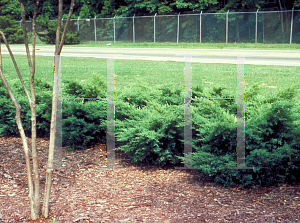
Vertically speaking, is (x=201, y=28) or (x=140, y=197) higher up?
(x=201, y=28)

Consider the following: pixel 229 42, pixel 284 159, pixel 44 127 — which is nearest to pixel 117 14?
pixel 229 42

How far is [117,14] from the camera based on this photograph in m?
31.8

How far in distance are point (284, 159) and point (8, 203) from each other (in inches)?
98.2

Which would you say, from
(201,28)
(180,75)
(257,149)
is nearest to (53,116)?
(257,149)

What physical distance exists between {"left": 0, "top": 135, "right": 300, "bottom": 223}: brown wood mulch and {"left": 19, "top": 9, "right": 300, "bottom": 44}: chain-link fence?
817 inches

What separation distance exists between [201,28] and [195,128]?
2193 centimetres

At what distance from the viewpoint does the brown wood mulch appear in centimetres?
276

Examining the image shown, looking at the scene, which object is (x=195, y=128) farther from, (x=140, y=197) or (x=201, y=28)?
(x=201, y=28)

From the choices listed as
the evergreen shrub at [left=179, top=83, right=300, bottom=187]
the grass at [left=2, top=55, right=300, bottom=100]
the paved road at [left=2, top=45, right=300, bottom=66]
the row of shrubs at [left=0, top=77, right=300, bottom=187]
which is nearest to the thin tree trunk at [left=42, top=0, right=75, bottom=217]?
the row of shrubs at [left=0, top=77, right=300, bottom=187]

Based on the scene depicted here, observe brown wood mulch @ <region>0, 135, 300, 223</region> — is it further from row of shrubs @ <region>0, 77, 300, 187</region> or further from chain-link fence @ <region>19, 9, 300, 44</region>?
chain-link fence @ <region>19, 9, 300, 44</region>

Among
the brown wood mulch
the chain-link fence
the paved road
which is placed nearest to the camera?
the brown wood mulch

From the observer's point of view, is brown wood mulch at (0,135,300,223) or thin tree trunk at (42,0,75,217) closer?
thin tree trunk at (42,0,75,217)

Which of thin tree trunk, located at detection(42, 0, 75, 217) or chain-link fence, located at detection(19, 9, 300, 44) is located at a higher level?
chain-link fence, located at detection(19, 9, 300, 44)

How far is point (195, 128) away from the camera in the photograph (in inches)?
150
